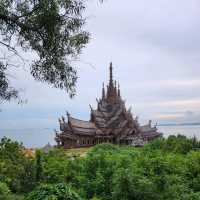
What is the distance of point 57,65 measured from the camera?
10250 millimetres

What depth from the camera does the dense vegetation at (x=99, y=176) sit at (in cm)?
1253

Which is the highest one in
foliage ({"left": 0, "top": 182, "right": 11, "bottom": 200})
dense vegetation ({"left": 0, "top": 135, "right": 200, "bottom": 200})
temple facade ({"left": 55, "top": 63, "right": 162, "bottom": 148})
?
temple facade ({"left": 55, "top": 63, "right": 162, "bottom": 148})

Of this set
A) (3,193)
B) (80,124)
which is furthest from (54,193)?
(80,124)

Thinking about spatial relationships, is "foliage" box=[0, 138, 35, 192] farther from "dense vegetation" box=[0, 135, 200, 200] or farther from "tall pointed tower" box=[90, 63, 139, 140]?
"tall pointed tower" box=[90, 63, 139, 140]

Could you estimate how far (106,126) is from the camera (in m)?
35.2

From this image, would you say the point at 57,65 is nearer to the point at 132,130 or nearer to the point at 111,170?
the point at 111,170

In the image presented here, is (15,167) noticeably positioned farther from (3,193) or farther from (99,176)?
(99,176)

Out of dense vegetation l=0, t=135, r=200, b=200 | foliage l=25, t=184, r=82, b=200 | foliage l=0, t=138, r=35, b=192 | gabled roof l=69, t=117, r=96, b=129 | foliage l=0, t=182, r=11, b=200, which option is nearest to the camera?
foliage l=25, t=184, r=82, b=200

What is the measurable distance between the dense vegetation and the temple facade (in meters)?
15.7

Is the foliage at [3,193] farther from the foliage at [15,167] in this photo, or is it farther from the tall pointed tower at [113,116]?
the tall pointed tower at [113,116]

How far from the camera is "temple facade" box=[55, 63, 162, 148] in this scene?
3366 centimetres

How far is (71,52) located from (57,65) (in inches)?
18.2

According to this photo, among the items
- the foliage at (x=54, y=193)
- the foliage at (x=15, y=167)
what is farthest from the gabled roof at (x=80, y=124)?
the foliage at (x=54, y=193)

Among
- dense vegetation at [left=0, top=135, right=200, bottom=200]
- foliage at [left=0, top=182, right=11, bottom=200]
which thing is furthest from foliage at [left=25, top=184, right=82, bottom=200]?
foliage at [left=0, top=182, right=11, bottom=200]
